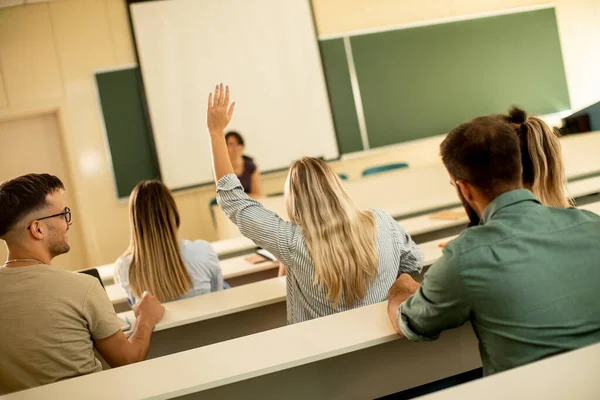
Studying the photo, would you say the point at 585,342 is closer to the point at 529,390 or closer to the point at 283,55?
the point at 529,390

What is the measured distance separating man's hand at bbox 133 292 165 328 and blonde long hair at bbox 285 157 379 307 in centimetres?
68

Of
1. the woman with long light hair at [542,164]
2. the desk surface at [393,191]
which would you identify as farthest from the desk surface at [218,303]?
the desk surface at [393,191]

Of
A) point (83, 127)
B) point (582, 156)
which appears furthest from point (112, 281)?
point (582, 156)

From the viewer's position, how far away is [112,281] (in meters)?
3.56

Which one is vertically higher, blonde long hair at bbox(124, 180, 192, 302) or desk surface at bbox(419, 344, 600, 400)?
blonde long hair at bbox(124, 180, 192, 302)

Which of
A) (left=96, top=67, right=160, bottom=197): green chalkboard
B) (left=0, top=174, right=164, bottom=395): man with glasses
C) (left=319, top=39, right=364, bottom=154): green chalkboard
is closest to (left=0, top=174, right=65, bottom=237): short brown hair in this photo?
(left=0, top=174, right=164, bottom=395): man with glasses

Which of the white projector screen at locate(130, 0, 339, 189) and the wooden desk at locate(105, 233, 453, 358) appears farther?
the white projector screen at locate(130, 0, 339, 189)

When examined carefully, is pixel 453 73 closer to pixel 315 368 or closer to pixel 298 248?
pixel 298 248

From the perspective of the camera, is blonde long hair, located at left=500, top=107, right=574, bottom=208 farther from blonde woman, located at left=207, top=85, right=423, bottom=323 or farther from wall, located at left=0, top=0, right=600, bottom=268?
wall, located at left=0, top=0, right=600, bottom=268

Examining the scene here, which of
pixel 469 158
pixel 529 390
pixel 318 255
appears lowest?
pixel 529 390

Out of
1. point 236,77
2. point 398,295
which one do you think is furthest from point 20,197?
point 236,77

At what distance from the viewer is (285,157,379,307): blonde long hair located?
1928 mm

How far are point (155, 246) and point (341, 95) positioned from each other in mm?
4272

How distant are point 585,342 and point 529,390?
0.24 meters
